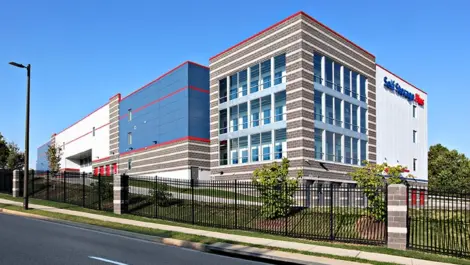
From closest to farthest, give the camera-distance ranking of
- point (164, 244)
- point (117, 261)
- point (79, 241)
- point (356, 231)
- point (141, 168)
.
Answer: point (117, 261)
point (79, 241)
point (164, 244)
point (356, 231)
point (141, 168)

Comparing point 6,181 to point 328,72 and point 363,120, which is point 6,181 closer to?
point 328,72

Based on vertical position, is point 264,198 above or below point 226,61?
below

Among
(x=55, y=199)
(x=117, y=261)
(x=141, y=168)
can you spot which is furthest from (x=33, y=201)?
(x=141, y=168)

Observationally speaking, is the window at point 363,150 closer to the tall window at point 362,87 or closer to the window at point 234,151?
the tall window at point 362,87

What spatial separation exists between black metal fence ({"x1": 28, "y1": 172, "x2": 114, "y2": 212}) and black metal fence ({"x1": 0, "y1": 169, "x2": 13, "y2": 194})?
8.94 ft

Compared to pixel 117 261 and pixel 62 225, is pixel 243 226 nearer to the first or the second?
pixel 62 225

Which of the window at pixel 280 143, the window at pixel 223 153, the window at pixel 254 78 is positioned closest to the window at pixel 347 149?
the window at pixel 280 143

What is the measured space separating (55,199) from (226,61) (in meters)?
19.7

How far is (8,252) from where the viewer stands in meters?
10.6

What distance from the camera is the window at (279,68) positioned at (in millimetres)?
34031

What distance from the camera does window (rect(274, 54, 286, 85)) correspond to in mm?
34031

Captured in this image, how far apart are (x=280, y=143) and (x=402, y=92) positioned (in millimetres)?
19717

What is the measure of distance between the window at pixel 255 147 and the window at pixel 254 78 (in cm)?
407

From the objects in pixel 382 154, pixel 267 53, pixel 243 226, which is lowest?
pixel 243 226
